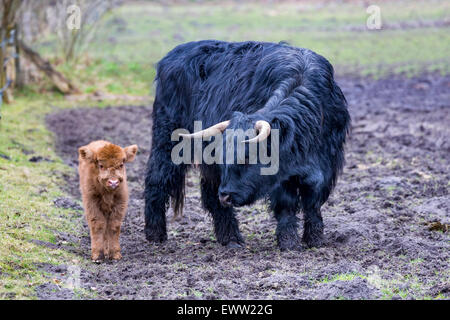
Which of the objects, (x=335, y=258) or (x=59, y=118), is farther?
(x=59, y=118)

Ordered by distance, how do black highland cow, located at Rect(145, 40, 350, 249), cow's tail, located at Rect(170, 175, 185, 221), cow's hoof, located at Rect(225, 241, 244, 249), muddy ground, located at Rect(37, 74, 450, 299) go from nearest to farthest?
muddy ground, located at Rect(37, 74, 450, 299) < black highland cow, located at Rect(145, 40, 350, 249) < cow's hoof, located at Rect(225, 241, 244, 249) < cow's tail, located at Rect(170, 175, 185, 221)

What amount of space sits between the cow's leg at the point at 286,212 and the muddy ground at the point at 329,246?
0.46 ft

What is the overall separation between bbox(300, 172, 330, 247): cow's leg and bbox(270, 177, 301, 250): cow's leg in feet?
0.37

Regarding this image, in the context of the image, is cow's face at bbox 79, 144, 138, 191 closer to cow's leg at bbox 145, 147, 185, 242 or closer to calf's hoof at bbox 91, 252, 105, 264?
calf's hoof at bbox 91, 252, 105, 264

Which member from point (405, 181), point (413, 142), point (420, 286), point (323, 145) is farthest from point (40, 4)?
point (420, 286)

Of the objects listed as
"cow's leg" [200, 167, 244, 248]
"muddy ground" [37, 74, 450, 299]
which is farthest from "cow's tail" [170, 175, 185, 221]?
"cow's leg" [200, 167, 244, 248]

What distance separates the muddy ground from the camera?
17.3ft

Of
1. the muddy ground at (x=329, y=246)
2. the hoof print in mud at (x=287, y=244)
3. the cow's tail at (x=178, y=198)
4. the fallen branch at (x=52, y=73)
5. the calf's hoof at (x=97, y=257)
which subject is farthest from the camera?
the fallen branch at (x=52, y=73)

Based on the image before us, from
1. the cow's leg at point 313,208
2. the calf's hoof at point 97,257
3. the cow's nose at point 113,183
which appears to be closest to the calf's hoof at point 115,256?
the calf's hoof at point 97,257

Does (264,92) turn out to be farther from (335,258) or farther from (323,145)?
(335,258)

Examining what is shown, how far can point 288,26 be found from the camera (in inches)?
1070

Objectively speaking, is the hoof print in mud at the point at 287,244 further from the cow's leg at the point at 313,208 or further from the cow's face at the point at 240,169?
the cow's face at the point at 240,169

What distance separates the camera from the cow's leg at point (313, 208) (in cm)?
638

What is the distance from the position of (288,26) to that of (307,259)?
71.9 ft
